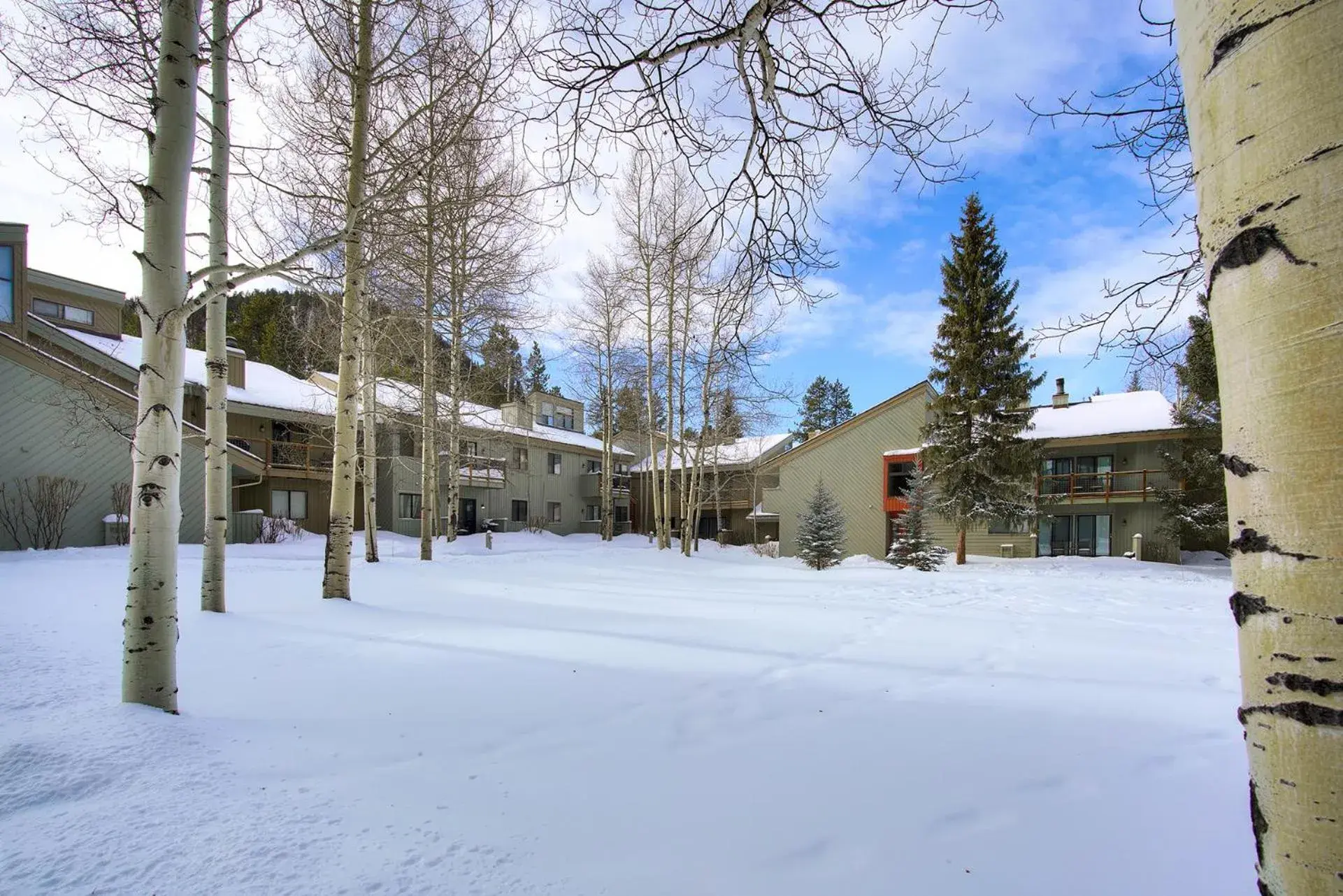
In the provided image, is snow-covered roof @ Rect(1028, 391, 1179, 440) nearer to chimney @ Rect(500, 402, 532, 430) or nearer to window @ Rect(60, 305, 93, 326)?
chimney @ Rect(500, 402, 532, 430)

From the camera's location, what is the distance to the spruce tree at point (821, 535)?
16.6m

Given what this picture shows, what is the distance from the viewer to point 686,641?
17.9ft

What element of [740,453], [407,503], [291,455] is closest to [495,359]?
[291,455]

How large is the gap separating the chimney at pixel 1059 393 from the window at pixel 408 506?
2617cm

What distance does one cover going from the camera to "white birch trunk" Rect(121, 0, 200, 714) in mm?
3189

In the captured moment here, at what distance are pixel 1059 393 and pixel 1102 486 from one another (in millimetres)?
6113

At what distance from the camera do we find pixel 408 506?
25.4 m

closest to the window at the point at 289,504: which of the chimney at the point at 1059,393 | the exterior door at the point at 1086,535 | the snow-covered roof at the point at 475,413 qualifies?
the snow-covered roof at the point at 475,413

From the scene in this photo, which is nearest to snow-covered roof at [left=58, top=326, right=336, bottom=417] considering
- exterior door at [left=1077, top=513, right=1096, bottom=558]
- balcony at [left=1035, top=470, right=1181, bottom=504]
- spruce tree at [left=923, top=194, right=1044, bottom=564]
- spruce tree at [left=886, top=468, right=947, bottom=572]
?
spruce tree at [left=886, top=468, right=947, bottom=572]

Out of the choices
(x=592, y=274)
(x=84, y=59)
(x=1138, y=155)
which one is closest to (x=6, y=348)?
(x=84, y=59)

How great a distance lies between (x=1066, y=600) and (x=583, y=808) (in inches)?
351

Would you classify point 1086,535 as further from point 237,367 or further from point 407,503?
point 237,367

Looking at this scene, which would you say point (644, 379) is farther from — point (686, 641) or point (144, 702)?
point (144, 702)

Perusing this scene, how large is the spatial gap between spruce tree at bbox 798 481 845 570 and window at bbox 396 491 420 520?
15670 millimetres
